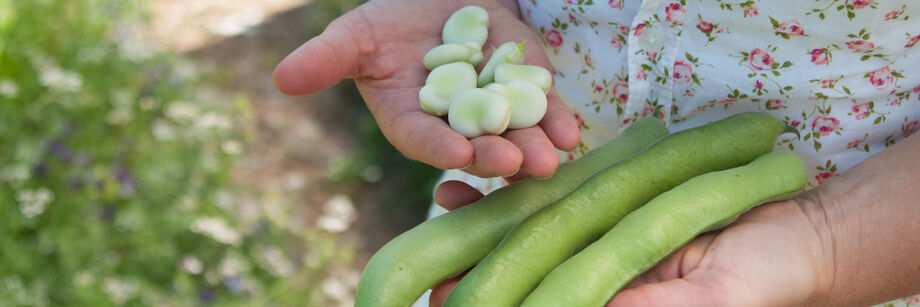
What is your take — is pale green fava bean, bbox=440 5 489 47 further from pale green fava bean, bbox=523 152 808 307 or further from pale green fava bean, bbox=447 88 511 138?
pale green fava bean, bbox=523 152 808 307

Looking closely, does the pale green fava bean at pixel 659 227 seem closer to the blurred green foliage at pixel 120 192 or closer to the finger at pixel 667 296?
the finger at pixel 667 296

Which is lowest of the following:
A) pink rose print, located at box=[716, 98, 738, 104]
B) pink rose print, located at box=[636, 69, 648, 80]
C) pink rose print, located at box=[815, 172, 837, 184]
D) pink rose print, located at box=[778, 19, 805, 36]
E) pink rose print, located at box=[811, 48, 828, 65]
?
pink rose print, located at box=[815, 172, 837, 184]

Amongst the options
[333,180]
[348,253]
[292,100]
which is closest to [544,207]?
[348,253]

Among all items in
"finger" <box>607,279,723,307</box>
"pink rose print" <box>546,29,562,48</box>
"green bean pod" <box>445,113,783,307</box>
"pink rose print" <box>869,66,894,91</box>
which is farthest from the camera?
"pink rose print" <box>546,29,562,48</box>

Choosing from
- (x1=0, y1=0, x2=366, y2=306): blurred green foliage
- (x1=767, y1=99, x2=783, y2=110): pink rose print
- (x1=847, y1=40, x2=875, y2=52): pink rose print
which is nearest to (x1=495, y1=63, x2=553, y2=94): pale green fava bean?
(x1=767, y1=99, x2=783, y2=110): pink rose print

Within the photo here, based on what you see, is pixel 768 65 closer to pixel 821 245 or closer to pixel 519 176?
pixel 821 245

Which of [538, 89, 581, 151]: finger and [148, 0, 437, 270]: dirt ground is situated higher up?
[538, 89, 581, 151]: finger

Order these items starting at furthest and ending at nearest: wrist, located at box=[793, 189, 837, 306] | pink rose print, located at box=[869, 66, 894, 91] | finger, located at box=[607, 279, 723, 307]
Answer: pink rose print, located at box=[869, 66, 894, 91] < wrist, located at box=[793, 189, 837, 306] < finger, located at box=[607, 279, 723, 307]
